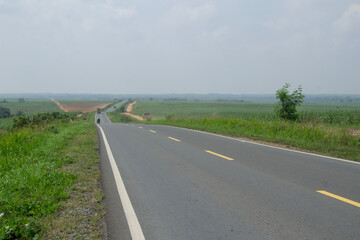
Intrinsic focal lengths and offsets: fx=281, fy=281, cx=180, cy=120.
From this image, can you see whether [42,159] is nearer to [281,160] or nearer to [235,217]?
[235,217]

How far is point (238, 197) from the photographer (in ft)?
17.0

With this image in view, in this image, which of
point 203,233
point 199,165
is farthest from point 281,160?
point 203,233

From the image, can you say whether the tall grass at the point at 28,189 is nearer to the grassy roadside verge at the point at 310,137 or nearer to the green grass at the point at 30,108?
the grassy roadside verge at the point at 310,137

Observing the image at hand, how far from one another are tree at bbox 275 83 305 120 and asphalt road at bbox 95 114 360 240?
35.7ft

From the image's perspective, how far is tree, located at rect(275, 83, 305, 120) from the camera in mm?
18931

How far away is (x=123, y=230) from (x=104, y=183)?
2.55 m

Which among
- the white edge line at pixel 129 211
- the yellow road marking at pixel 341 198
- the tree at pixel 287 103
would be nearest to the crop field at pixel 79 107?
the tree at pixel 287 103

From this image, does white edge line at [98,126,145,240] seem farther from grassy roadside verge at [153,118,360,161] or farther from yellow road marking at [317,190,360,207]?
grassy roadside verge at [153,118,360,161]

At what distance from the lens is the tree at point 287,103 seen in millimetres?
18931

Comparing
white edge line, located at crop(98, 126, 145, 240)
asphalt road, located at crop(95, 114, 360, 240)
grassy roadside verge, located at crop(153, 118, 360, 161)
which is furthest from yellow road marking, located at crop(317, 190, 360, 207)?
grassy roadside verge, located at crop(153, 118, 360, 161)

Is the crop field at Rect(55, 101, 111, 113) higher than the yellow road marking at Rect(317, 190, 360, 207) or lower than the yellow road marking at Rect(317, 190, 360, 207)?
lower

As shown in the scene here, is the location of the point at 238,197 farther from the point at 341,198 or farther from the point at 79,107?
the point at 79,107

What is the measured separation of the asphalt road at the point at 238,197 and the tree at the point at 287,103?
1088 centimetres

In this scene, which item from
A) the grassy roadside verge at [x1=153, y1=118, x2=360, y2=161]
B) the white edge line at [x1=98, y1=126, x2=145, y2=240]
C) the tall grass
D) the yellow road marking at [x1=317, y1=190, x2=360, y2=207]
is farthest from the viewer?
the grassy roadside verge at [x1=153, y1=118, x2=360, y2=161]
